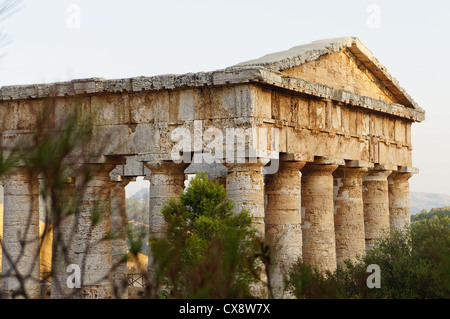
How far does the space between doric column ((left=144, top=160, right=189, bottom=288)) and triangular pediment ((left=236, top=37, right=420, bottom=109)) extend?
3406mm

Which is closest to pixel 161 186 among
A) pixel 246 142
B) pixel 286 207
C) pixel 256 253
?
pixel 246 142

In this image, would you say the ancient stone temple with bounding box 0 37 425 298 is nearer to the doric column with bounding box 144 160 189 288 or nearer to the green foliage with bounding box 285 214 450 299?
the doric column with bounding box 144 160 189 288

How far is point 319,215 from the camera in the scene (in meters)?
25.0

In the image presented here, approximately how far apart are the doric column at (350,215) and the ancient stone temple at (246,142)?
3 cm

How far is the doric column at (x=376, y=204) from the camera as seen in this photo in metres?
28.7

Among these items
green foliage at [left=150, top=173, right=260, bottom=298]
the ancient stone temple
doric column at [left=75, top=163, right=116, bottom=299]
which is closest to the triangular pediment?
the ancient stone temple

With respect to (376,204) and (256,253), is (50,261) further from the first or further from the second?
(256,253)

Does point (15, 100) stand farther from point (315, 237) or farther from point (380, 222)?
point (380, 222)

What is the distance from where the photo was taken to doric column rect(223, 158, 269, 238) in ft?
68.7

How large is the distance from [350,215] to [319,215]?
2.27 metres

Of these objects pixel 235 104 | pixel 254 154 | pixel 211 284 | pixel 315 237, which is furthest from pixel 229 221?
pixel 211 284

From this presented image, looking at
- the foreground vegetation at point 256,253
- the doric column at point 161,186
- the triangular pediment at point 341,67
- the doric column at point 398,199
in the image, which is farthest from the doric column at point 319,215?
the doric column at point 398,199
